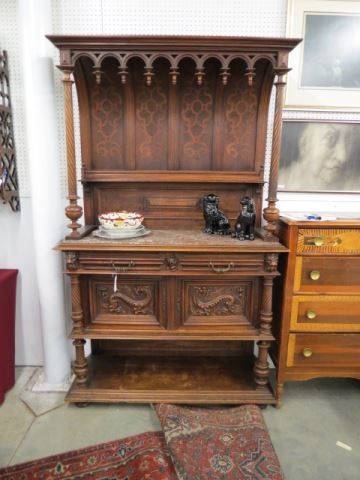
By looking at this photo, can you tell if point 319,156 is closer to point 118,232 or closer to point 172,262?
point 172,262

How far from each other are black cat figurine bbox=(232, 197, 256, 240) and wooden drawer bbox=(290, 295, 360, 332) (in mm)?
468

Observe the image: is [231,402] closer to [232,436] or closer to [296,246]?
[232,436]

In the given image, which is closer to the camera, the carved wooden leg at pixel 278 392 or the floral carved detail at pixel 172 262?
the floral carved detail at pixel 172 262

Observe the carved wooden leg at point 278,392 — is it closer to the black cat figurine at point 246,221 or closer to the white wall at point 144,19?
the black cat figurine at point 246,221

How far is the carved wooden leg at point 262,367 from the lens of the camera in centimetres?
197

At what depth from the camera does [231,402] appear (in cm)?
195

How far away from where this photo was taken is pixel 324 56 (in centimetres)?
210

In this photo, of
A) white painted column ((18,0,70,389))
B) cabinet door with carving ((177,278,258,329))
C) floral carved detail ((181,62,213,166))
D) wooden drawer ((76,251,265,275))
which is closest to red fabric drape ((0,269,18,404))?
white painted column ((18,0,70,389))

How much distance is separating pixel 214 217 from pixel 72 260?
89cm

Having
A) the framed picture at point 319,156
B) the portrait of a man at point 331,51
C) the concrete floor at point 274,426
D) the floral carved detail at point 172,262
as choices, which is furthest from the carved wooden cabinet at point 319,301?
the portrait of a man at point 331,51

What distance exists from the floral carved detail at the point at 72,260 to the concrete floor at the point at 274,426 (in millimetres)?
928

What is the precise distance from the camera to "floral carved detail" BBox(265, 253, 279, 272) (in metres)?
1.81

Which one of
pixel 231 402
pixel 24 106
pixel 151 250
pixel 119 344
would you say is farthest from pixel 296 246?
pixel 24 106

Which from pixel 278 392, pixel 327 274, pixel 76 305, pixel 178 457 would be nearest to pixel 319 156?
pixel 327 274
